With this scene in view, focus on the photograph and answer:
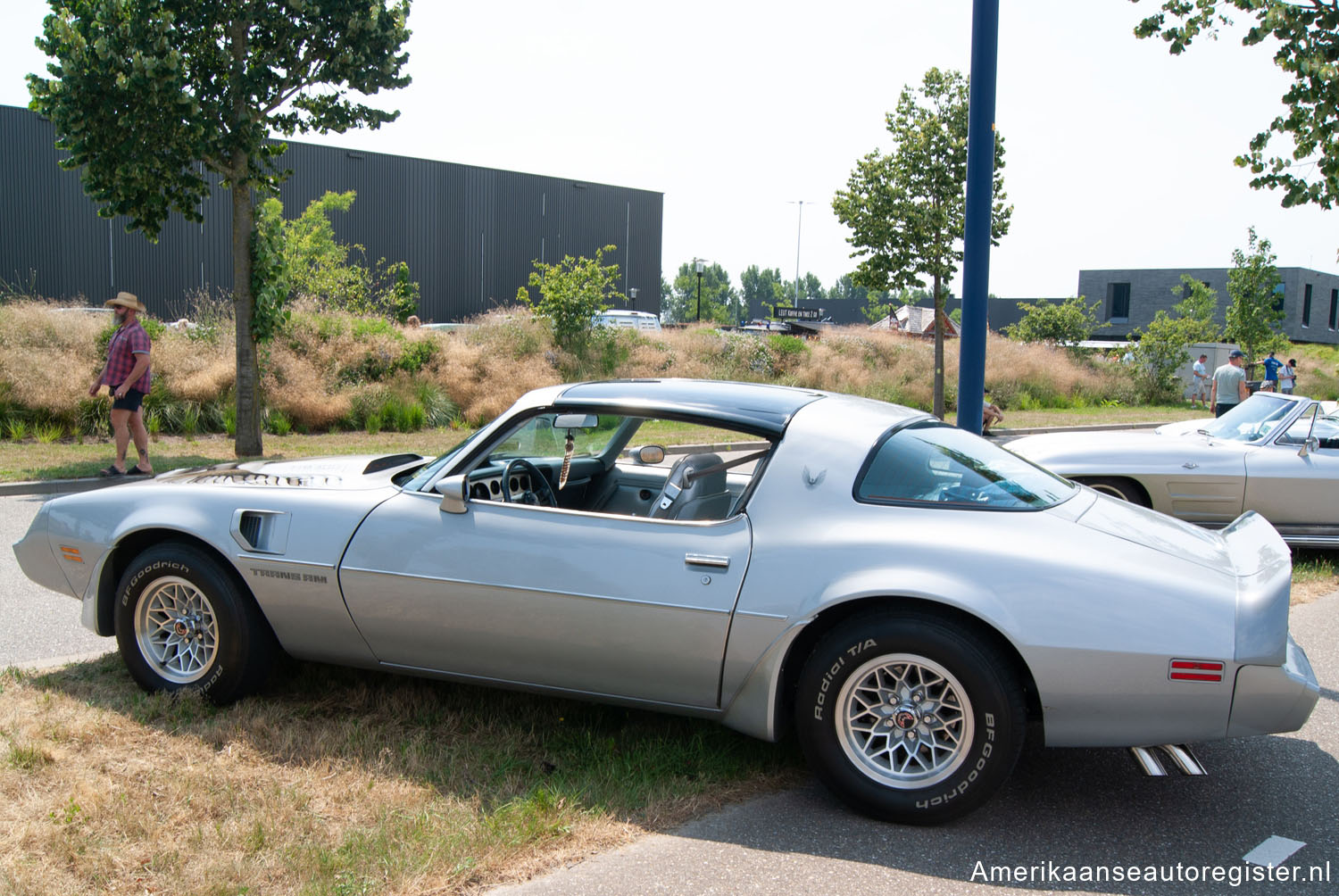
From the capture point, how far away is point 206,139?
38.9 feet

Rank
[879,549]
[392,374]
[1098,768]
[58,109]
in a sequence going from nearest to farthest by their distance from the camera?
[879,549]
[1098,768]
[58,109]
[392,374]

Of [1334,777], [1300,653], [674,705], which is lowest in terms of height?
[1334,777]

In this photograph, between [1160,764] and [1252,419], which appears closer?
[1160,764]

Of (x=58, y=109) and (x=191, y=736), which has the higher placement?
(x=58, y=109)

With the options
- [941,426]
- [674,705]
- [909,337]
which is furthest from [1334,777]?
[909,337]

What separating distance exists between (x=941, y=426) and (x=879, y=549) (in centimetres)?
102

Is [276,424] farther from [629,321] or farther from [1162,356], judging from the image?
[1162,356]

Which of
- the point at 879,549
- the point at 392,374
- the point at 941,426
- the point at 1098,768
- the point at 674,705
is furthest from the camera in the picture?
the point at 392,374

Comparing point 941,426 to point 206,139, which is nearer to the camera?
point 941,426

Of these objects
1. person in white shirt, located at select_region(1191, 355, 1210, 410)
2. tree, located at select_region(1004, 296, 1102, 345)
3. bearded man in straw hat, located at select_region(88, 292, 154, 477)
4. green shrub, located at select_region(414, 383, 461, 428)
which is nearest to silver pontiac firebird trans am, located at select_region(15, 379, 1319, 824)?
bearded man in straw hat, located at select_region(88, 292, 154, 477)

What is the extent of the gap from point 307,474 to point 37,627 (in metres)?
2.13

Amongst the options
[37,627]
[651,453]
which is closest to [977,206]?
[651,453]

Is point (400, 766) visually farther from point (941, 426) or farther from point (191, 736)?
point (941, 426)

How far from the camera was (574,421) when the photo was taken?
13.5 feet
